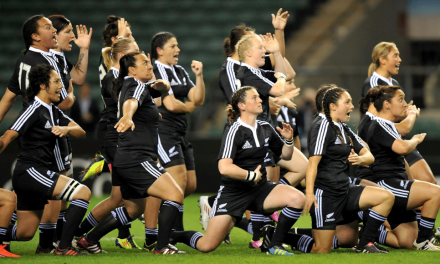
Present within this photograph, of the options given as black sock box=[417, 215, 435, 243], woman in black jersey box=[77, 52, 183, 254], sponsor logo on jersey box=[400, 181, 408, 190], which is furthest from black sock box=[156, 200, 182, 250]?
black sock box=[417, 215, 435, 243]

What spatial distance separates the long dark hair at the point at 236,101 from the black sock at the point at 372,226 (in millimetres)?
1441

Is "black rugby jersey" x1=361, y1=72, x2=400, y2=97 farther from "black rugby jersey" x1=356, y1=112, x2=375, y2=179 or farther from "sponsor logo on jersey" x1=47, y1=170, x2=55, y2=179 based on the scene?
"sponsor logo on jersey" x1=47, y1=170, x2=55, y2=179

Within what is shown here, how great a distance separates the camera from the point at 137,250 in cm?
580

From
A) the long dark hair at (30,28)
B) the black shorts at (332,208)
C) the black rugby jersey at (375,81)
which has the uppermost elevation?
the long dark hair at (30,28)

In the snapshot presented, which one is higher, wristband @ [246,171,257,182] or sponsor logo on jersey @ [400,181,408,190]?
wristband @ [246,171,257,182]

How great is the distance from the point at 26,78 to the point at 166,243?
2067 mm

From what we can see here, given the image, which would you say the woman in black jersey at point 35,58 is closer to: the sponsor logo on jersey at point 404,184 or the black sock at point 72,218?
the black sock at point 72,218

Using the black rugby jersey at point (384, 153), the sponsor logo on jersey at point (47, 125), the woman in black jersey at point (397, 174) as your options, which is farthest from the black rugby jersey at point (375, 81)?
the sponsor logo on jersey at point (47, 125)

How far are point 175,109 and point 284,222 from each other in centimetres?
190

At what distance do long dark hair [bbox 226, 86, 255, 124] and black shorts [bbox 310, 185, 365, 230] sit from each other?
99 cm

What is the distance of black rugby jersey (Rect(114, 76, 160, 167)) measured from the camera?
5.18 meters

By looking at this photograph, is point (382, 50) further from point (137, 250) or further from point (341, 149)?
point (137, 250)

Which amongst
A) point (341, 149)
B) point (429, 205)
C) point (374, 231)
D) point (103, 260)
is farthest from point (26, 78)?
point (429, 205)

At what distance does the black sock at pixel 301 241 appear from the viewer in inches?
211
